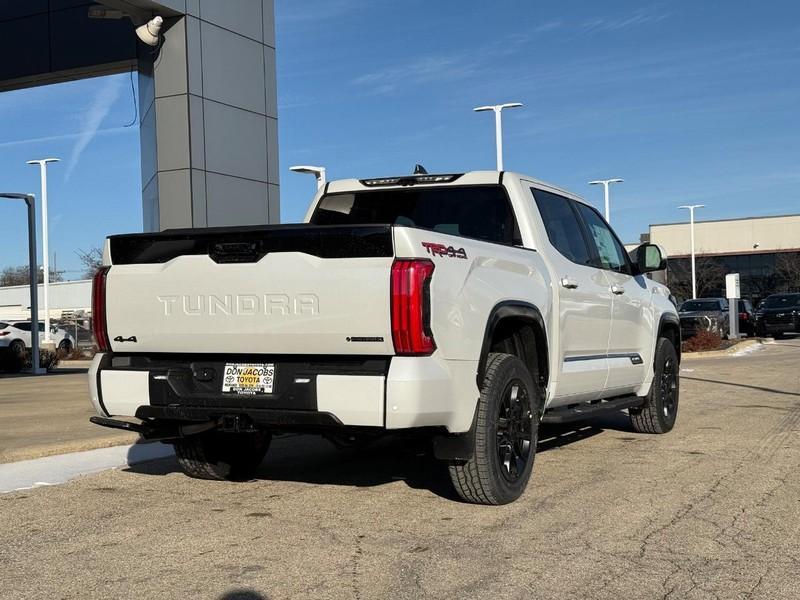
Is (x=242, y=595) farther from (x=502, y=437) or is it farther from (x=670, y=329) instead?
(x=670, y=329)

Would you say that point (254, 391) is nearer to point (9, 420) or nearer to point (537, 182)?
point (537, 182)

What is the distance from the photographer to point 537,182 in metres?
7.11

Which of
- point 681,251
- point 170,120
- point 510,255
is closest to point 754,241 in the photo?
point 681,251

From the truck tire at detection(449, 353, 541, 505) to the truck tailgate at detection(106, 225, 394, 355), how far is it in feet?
2.92

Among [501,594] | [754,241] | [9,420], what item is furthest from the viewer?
[754,241]

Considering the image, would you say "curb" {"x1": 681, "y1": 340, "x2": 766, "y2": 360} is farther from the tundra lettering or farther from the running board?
the tundra lettering

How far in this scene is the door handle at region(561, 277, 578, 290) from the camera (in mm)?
6645

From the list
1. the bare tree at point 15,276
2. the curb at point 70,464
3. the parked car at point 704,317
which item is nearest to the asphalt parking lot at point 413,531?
the curb at point 70,464

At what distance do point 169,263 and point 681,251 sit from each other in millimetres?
77416

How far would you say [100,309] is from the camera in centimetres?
570

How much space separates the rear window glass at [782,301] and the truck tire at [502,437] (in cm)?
2958

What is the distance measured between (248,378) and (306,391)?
43 centimetres

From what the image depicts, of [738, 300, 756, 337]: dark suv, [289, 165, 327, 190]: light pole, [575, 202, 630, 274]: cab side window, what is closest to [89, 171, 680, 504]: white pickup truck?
[575, 202, 630, 274]: cab side window

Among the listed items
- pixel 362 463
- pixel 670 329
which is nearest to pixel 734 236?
pixel 670 329
